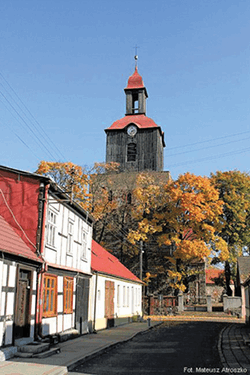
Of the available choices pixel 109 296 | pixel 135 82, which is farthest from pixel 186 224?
pixel 135 82

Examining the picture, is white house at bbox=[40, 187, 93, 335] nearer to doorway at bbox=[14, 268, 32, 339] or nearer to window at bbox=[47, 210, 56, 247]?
window at bbox=[47, 210, 56, 247]

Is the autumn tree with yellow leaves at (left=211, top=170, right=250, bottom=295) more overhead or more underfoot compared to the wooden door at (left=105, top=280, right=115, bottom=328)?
more overhead

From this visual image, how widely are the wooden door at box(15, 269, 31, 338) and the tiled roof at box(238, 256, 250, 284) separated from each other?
29548 mm

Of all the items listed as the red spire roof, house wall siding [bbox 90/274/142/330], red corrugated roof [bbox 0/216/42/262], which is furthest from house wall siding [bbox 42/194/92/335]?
the red spire roof

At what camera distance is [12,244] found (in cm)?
1280

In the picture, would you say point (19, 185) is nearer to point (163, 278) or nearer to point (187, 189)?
point (187, 189)

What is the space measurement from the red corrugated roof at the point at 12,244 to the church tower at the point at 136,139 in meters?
34.3

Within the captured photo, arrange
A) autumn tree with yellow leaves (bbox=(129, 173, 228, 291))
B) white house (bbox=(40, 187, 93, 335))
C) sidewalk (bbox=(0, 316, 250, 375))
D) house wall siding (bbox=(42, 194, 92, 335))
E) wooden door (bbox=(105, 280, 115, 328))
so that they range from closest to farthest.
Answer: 1. sidewalk (bbox=(0, 316, 250, 375))
2. white house (bbox=(40, 187, 93, 335))
3. house wall siding (bbox=(42, 194, 92, 335))
4. wooden door (bbox=(105, 280, 115, 328))
5. autumn tree with yellow leaves (bbox=(129, 173, 228, 291))

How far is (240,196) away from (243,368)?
33877 mm

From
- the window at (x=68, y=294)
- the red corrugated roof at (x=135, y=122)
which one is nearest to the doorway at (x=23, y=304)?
the window at (x=68, y=294)

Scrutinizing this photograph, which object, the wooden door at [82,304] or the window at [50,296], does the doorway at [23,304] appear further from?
the wooden door at [82,304]

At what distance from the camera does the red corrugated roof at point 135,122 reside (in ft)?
162

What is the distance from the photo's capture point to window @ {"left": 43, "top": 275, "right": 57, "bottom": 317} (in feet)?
48.7

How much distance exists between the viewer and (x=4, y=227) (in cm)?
1375
